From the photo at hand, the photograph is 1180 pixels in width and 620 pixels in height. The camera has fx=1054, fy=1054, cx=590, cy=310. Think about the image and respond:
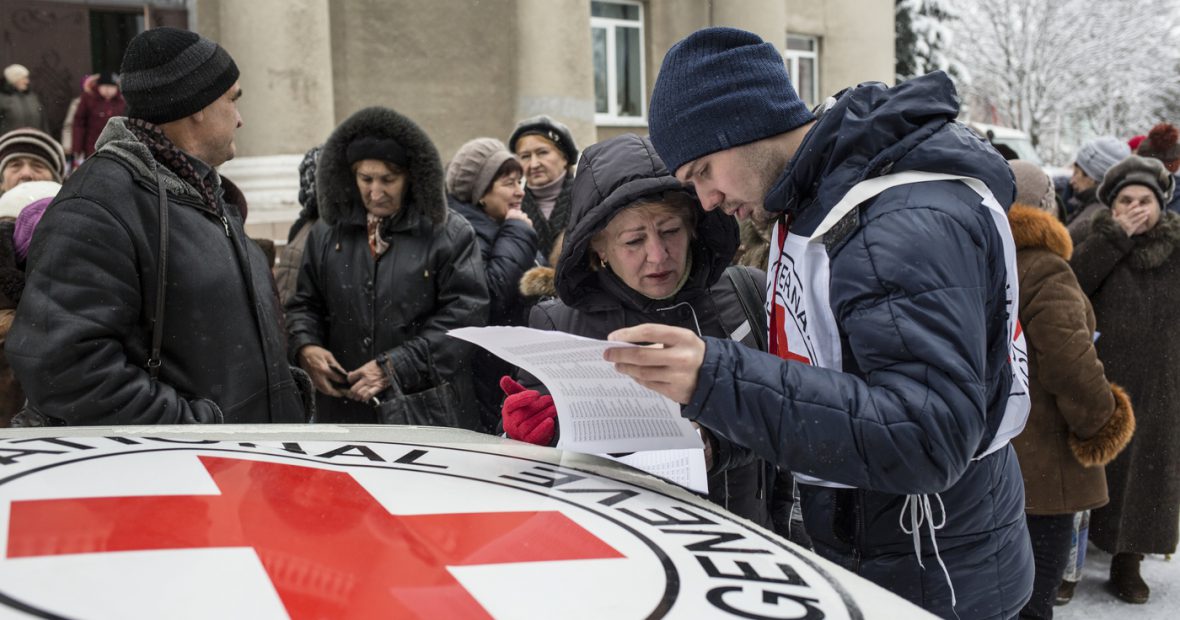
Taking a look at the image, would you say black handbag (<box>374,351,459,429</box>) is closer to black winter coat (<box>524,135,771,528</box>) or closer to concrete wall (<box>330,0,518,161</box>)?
black winter coat (<box>524,135,771,528</box>)

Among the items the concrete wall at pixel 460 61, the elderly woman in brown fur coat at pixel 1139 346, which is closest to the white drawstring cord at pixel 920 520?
the elderly woman in brown fur coat at pixel 1139 346

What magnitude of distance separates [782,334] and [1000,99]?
31118mm

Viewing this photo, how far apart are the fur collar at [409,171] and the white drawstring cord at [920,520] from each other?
105 inches

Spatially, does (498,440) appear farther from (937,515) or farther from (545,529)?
(937,515)

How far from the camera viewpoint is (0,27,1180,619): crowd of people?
4.89ft

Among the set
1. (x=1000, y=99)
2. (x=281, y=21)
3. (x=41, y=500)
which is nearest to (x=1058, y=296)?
(x=41, y=500)

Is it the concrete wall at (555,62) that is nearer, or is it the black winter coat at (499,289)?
the black winter coat at (499,289)

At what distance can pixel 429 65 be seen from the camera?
10.5 m

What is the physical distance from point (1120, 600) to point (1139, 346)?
1136mm

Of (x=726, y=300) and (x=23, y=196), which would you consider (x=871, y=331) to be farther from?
(x=23, y=196)

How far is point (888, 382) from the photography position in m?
1.46

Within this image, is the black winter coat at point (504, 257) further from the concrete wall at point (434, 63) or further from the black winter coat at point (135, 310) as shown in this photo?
the concrete wall at point (434, 63)

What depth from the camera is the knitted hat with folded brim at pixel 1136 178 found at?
15.7ft

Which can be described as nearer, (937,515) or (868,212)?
(868,212)
